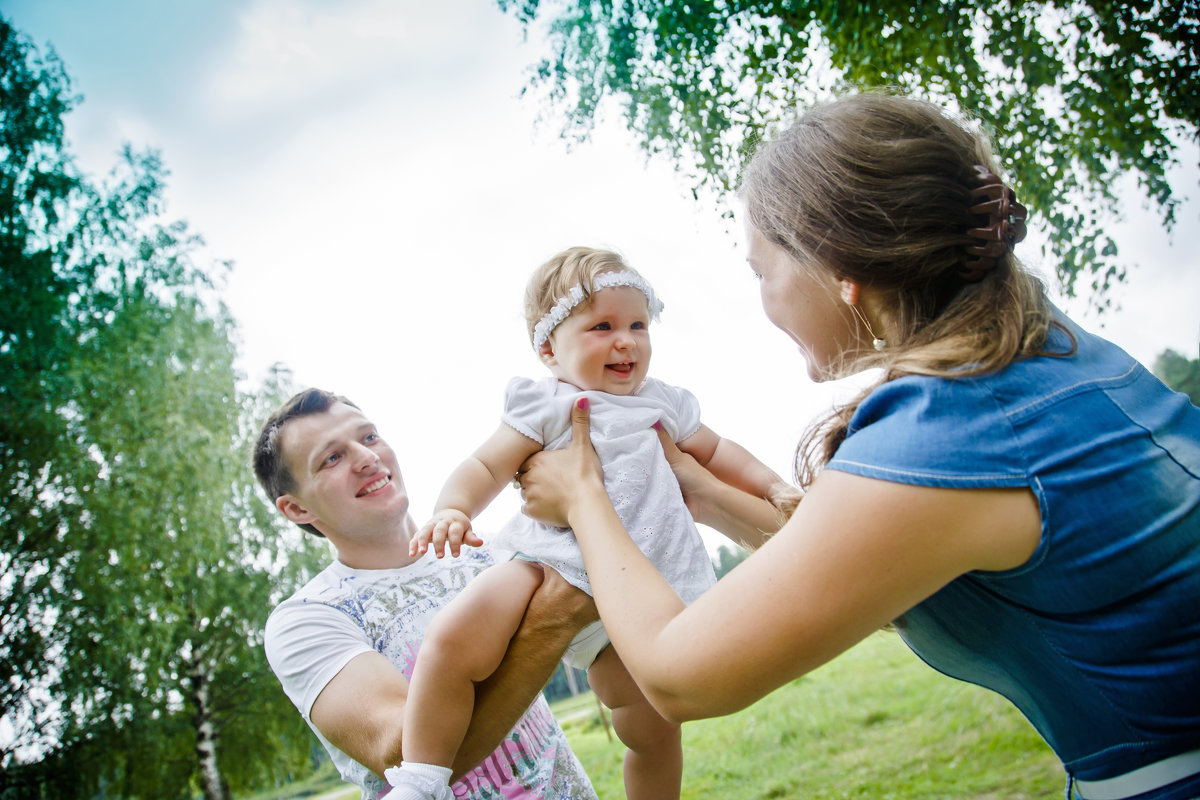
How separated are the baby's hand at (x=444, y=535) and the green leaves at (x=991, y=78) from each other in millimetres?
2585

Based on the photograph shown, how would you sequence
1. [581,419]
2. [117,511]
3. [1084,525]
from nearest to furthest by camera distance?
[1084,525] < [581,419] < [117,511]

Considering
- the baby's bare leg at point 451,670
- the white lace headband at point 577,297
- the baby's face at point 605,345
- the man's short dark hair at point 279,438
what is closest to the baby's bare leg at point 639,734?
the baby's bare leg at point 451,670

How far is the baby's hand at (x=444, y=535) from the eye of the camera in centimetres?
131

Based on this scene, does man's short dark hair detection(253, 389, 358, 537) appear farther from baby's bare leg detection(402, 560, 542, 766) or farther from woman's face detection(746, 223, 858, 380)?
woman's face detection(746, 223, 858, 380)

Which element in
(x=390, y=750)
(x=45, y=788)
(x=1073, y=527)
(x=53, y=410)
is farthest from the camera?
(x=53, y=410)

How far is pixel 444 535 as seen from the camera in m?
1.33

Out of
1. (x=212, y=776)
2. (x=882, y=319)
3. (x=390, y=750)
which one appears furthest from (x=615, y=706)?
(x=212, y=776)

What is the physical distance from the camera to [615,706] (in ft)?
5.15

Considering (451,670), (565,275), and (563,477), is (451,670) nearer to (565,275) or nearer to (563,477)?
(563,477)

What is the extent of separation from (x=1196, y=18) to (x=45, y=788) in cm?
1011

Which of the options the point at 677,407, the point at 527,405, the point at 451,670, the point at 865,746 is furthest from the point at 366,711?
the point at 865,746

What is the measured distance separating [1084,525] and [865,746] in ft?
14.0

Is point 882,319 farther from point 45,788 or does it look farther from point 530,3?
point 45,788

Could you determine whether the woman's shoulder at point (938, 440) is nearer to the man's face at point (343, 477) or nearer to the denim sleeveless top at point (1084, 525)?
the denim sleeveless top at point (1084, 525)
